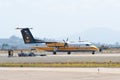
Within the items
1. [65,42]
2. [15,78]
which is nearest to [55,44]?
[65,42]

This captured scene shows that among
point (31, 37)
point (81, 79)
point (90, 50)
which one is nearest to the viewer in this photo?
point (81, 79)

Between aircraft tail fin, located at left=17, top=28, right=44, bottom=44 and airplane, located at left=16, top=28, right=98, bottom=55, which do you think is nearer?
airplane, located at left=16, top=28, right=98, bottom=55

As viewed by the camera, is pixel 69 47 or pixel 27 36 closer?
pixel 69 47

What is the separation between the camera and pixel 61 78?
1342 inches

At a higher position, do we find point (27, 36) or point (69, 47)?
point (27, 36)

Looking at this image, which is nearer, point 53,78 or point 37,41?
point 53,78

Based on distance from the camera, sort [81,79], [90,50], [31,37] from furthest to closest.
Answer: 1. [31,37]
2. [90,50]
3. [81,79]

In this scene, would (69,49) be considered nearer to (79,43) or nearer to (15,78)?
(79,43)

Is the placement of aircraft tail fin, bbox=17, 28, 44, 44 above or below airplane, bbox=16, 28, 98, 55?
above

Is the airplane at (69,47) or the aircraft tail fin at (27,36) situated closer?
the airplane at (69,47)

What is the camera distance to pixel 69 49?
116500 mm

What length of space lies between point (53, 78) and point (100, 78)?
12.2ft

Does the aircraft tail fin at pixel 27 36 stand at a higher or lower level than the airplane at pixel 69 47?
higher

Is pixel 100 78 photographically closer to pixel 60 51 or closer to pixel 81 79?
pixel 81 79
